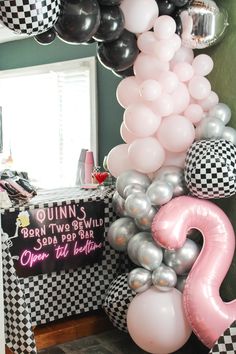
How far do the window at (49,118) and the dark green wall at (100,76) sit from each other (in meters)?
0.07

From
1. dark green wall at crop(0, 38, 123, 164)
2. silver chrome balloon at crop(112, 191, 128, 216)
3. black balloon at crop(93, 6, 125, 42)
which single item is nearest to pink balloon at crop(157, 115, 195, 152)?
silver chrome balloon at crop(112, 191, 128, 216)

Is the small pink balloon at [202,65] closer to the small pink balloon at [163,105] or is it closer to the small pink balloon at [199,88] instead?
the small pink balloon at [199,88]

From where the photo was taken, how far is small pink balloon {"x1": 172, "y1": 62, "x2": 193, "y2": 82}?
2432mm

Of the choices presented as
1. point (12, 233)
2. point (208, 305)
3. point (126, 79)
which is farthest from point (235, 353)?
point (126, 79)

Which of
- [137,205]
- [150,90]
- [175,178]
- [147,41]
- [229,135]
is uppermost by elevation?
[147,41]

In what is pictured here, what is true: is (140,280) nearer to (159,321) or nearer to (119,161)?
(159,321)

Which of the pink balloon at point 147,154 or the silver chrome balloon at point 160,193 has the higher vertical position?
the pink balloon at point 147,154

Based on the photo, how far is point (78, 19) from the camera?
6.78ft

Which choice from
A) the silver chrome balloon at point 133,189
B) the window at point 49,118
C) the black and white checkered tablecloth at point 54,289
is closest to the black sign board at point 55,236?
the black and white checkered tablecloth at point 54,289

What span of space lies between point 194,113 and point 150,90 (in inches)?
11.0

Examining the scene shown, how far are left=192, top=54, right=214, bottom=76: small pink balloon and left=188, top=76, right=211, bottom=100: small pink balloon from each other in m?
0.06

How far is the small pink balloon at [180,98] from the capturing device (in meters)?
2.41

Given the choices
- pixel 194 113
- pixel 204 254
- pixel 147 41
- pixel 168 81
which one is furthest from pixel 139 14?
pixel 204 254

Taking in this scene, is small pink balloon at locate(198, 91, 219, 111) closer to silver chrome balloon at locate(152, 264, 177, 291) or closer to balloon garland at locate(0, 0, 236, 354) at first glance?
balloon garland at locate(0, 0, 236, 354)
